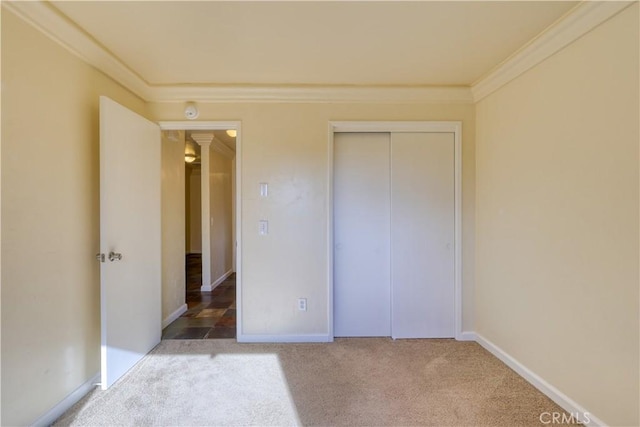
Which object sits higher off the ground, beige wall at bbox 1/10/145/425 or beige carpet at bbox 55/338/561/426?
beige wall at bbox 1/10/145/425

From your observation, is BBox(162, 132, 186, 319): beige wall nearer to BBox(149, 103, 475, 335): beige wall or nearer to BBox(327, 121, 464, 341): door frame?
BBox(149, 103, 475, 335): beige wall

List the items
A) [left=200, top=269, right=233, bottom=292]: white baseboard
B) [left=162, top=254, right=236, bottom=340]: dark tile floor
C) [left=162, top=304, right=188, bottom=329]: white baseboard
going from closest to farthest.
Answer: [left=162, top=254, right=236, bottom=340]: dark tile floor → [left=162, top=304, right=188, bottom=329]: white baseboard → [left=200, top=269, right=233, bottom=292]: white baseboard

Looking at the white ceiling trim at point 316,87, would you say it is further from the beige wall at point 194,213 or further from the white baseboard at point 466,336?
the beige wall at point 194,213

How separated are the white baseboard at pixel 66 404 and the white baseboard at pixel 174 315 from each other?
1.06 m

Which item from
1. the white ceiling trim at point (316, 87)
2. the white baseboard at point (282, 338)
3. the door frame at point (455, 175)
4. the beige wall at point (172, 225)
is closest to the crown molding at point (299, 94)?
the white ceiling trim at point (316, 87)

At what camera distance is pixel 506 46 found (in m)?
2.06

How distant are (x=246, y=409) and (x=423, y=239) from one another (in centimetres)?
207

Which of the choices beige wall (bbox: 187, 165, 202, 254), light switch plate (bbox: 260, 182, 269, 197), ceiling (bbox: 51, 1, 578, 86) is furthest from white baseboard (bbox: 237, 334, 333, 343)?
beige wall (bbox: 187, 165, 202, 254)

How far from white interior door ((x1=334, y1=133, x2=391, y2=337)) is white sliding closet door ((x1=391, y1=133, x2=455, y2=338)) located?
107 mm

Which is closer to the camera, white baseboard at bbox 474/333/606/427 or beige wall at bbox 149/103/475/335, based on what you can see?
white baseboard at bbox 474/333/606/427

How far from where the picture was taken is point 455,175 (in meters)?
2.81

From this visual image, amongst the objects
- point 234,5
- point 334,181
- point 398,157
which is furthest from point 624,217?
point 234,5

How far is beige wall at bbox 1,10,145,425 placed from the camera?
4.92ft

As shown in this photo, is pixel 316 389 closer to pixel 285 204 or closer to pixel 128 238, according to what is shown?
pixel 285 204
